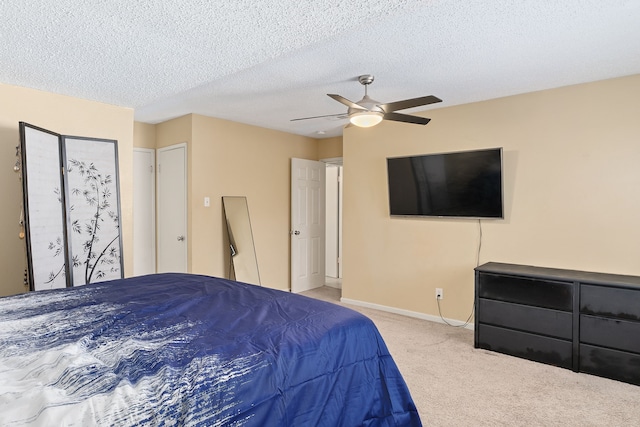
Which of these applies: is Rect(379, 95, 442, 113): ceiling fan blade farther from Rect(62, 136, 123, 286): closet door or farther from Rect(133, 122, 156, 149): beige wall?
Rect(133, 122, 156, 149): beige wall

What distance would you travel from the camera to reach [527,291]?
313cm

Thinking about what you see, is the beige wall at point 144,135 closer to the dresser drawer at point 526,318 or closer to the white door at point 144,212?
the white door at point 144,212

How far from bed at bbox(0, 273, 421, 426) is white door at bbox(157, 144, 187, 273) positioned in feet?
7.89

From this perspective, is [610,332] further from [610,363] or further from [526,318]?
[526,318]

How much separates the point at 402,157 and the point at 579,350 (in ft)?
8.37

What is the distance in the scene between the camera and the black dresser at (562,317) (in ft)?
8.92

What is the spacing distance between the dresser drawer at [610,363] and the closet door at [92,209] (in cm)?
396

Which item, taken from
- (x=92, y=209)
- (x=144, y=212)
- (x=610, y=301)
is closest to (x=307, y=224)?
(x=144, y=212)

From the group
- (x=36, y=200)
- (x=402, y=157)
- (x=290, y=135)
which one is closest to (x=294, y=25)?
(x=36, y=200)

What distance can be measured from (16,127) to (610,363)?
16.1 feet

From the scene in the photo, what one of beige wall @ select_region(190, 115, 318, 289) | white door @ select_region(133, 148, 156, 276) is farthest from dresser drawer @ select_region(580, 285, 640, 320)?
white door @ select_region(133, 148, 156, 276)

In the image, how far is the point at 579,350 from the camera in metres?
2.88

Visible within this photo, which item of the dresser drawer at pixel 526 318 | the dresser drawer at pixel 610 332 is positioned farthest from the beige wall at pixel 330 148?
the dresser drawer at pixel 610 332

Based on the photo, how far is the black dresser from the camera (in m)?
2.72
